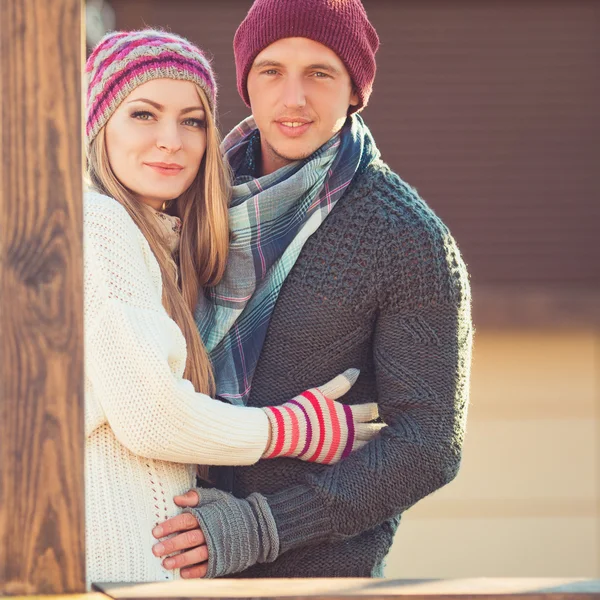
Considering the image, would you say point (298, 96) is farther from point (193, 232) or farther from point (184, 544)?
point (184, 544)

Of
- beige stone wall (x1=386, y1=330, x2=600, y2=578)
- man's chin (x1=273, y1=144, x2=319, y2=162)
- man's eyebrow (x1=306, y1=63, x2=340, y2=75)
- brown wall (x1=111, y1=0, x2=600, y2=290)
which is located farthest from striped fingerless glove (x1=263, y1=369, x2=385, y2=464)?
beige stone wall (x1=386, y1=330, x2=600, y2=578)

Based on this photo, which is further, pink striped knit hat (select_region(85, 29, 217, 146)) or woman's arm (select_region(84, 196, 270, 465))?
pink striped knit hat (select_region(85, 29, 217, 146))

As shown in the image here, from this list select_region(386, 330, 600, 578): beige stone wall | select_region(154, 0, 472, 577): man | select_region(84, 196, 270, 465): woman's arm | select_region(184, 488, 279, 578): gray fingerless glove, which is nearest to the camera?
select_region(84, 196, 270, 465): woman's arm

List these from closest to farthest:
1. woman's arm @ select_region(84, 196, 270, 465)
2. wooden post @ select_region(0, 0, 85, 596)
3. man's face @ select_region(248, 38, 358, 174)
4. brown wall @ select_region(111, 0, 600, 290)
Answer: wooden post @ select_region(0, 0, 85, 596) < woman's arm @ select_region(84, 196, 270, 465) < man's face @ select_region(248, 38, 358, 174) < brown wall @ select_region(111, 0, 600, 290)

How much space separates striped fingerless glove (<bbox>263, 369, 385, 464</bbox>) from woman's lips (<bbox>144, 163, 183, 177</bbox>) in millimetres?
561

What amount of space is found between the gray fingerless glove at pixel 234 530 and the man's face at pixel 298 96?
2.70 ft

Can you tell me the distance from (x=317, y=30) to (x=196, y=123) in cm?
38

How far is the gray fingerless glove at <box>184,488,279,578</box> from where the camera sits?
7.94ft

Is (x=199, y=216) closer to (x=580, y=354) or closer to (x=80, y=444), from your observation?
(x=80, y=444)

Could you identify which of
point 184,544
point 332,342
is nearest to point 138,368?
point 184,544

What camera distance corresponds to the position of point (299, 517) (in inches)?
99.7

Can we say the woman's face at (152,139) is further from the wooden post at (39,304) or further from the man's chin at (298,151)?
the wooden post at (39,304)

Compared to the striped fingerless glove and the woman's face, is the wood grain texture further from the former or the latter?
the woman's face

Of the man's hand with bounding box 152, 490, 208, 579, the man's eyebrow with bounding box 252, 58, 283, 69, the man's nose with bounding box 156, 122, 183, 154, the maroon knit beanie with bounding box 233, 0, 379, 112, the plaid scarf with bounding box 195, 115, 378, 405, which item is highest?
the maroon knit beanie with bounding box 233, 0, 379, 112
